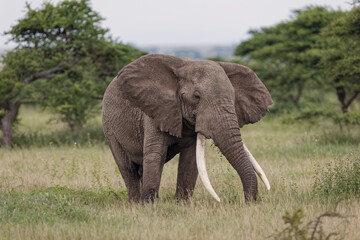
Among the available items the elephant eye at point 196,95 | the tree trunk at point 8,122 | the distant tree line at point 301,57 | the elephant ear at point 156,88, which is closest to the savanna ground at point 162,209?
the elephant ear at point 156,88

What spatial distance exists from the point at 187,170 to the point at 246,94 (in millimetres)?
1312

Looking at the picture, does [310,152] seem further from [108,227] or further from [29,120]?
[29,120]

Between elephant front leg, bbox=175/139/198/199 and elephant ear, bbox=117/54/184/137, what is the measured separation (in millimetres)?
653

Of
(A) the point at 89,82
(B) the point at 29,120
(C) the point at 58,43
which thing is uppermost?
(C) the point at 58,43

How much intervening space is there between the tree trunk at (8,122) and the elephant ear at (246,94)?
9.51m

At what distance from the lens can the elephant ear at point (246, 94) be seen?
6863 millimetres

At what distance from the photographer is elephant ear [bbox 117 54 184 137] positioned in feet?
21.5

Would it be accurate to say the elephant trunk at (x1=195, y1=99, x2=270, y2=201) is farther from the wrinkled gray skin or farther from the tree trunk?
the tree trunk

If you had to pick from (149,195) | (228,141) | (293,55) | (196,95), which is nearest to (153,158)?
(149,195)

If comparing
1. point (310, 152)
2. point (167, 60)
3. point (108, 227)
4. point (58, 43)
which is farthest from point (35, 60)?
point (108, 227)

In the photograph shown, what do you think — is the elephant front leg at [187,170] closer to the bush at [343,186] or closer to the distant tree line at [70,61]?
the bush at [343,186]

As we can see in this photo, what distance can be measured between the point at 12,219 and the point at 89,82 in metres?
9.55

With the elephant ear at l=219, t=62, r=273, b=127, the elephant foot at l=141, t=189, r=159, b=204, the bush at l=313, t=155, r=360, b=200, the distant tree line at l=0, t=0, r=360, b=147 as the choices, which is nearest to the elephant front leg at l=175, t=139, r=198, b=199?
the elephant foot at l=141, t=189, r=159, b=204

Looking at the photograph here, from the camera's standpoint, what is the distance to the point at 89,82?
1524cm
